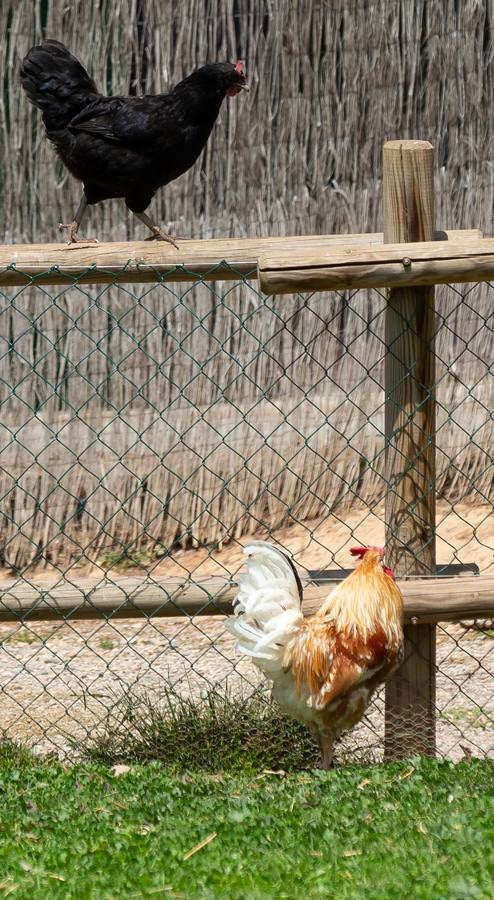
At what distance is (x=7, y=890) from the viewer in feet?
11.5

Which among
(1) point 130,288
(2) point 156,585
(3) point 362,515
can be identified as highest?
(1) point 130,288

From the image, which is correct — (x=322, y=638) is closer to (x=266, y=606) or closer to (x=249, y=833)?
(x=266, y=606)

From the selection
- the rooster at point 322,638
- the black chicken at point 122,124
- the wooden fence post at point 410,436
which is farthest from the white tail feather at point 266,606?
the black chicken at point 122,124

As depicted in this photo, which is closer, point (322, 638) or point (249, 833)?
point (249, 833)

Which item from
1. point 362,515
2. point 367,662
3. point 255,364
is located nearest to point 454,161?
point 255,364

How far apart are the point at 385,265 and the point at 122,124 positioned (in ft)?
7.28

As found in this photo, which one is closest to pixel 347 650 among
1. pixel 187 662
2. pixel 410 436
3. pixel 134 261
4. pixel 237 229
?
pixel 410 436

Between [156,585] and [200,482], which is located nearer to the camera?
[156,585]

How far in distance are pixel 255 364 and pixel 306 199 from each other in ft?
3.66

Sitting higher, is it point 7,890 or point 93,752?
point 7,890

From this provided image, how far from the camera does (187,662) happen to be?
6.96 m

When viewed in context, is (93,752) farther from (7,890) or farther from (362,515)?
(362,515)

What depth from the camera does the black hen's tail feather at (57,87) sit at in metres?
6.52

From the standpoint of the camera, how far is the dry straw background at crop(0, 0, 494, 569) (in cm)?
786
